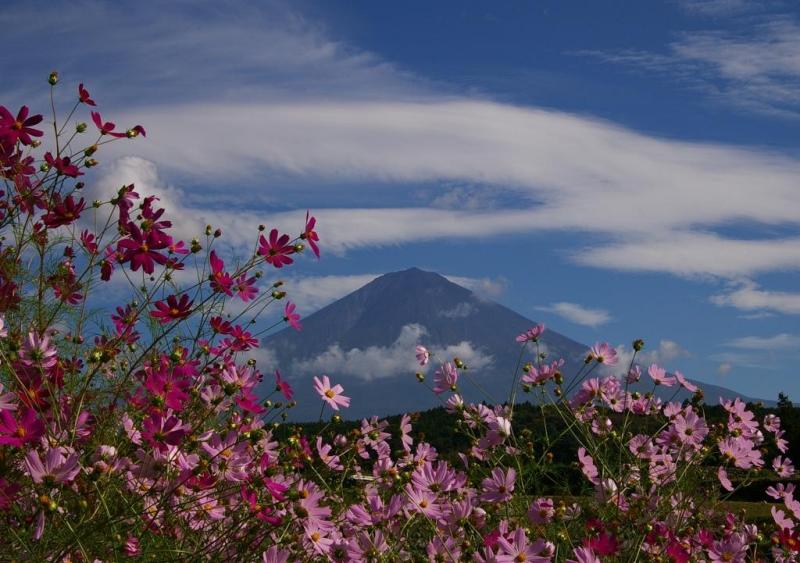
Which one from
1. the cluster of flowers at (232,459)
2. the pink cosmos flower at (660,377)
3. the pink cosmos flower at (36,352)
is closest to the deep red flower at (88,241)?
the cluster of flowers at (232,459)

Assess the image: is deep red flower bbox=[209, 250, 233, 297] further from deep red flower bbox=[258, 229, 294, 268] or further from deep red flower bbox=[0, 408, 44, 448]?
deep red flower bbox=[0, 408, 44, 448]

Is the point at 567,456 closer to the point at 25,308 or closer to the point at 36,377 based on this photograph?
the point at 25,308

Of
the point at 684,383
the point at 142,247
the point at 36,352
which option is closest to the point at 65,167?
the point at 142,247

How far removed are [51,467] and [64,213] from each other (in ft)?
4.38

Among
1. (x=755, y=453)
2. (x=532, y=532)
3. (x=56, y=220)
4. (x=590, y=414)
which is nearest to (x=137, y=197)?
(x=56, y=220)

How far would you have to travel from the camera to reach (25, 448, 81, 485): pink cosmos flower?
1658mm

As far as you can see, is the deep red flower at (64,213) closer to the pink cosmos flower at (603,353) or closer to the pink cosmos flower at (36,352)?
the pink cosmos flower at (36,352)

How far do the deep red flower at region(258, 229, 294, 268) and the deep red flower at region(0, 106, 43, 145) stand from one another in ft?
2.83

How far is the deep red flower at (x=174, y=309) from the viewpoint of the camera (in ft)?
8.05

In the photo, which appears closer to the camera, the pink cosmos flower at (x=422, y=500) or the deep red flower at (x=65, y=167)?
the pink cosmos flower at (x=422, y=500)

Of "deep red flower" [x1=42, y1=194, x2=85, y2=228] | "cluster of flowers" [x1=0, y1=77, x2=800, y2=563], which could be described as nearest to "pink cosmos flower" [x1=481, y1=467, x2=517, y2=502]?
"cluster of flowers" [x1=0, y1=77, x2=800, y2=563]

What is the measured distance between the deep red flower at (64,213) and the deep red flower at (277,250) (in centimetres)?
70

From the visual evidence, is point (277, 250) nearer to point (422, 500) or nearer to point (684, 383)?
point (422, 500)

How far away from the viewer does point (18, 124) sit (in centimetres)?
272
